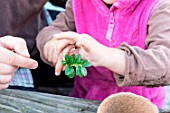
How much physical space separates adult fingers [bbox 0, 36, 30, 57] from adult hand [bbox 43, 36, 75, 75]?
0.09 m

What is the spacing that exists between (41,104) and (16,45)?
0.15m

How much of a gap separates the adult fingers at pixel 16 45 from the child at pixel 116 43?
9cm

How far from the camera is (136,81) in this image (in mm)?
848

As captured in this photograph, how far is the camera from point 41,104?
2.79ft

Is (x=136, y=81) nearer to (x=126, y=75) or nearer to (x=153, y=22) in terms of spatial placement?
(x=126, y=75)

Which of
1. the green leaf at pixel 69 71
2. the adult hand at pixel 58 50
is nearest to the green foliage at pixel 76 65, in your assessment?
the green leaf at pixel 69 71

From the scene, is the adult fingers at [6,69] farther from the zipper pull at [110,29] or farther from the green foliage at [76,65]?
the zipper pull at [110,29]

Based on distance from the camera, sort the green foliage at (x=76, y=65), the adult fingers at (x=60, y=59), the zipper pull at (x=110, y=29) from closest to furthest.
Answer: the green foliage at (x=76, y=65) → the adult fingers at (x=60, y=59) → the zipper pull at (x=110, y=29)

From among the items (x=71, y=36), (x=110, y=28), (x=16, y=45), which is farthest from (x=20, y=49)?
(x=110, y=28)

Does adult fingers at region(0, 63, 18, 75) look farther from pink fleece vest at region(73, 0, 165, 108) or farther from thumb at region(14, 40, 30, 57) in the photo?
pink fleece vest at region(73, 0, 165, 108)

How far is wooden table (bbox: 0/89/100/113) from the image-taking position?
2.74 feet

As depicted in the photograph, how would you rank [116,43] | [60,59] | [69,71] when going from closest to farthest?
[69,71] < [60,59] < [116,43]

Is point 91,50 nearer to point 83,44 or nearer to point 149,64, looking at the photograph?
point 83,44

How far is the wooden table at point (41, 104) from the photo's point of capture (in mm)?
835
